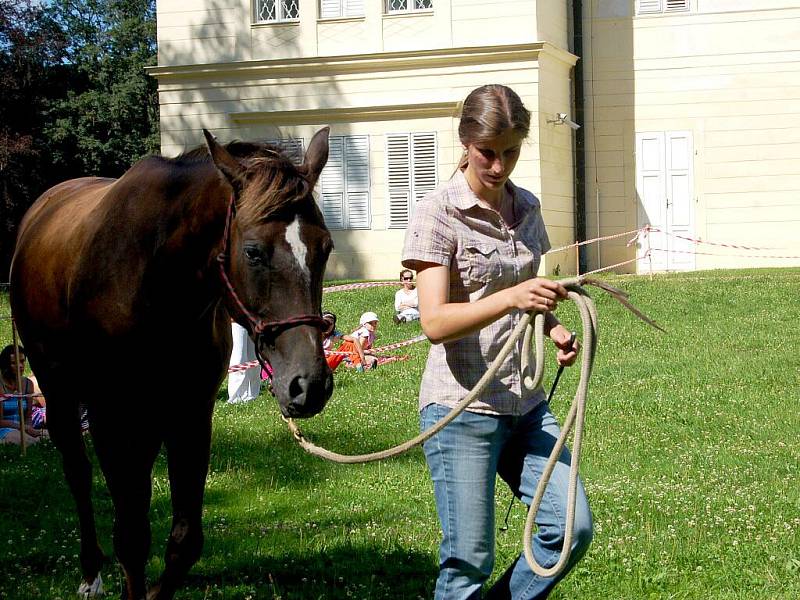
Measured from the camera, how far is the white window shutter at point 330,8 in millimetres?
26250

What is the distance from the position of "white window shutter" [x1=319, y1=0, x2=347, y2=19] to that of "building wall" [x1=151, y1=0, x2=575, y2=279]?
0.21 metres

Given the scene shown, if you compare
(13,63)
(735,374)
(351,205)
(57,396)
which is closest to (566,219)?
(351,205)

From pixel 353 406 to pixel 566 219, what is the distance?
16582 millimetres

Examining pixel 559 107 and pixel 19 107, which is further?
pixel 19 107

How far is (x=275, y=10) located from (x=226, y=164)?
23.3 metres


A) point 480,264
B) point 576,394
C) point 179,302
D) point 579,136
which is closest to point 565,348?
point 576,394

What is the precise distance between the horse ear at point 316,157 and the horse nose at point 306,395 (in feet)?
3.03

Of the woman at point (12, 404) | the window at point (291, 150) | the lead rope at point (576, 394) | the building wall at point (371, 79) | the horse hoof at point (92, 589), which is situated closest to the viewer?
the lead rope at point (576, 394)

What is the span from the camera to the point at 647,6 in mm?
27172

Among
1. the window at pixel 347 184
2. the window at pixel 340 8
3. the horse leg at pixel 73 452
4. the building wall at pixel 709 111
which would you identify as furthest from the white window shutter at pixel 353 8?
the horse leg at pixel 73 452

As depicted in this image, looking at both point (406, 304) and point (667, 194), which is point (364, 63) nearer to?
point (667, 194)

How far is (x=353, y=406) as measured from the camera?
1091cm

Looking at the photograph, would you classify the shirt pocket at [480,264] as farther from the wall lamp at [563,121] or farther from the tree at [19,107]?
the tree at [19,107]

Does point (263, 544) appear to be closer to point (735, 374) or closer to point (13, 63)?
point (735, 374)
